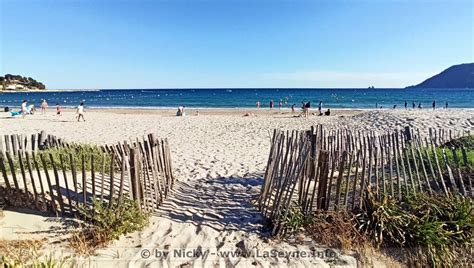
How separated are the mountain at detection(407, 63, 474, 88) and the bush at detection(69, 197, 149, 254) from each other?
191353 mm

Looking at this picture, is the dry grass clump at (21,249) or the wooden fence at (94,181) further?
the wooden fence at (94,181)

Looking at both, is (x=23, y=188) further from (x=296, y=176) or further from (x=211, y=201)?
(x=296, y=176)

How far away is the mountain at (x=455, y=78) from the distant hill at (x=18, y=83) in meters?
209

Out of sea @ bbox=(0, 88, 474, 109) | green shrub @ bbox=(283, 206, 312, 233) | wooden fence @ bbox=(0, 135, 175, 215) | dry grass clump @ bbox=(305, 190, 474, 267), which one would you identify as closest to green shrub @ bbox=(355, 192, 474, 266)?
dry grass clump @ bbox=(305, 190, 474, 267)

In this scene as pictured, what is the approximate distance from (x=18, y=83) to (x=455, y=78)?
8610 inches

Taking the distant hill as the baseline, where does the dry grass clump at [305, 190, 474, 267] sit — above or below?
below

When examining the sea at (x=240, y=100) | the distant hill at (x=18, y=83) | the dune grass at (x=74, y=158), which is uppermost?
the distant hill at (x=18, y=83)

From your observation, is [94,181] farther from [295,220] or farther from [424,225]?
[424,225]

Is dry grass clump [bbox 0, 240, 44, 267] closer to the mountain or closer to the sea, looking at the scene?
the sea

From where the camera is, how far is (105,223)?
12.7ft

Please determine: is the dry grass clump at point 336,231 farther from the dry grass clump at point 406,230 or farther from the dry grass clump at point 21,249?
the dry grass clump at point 21,249

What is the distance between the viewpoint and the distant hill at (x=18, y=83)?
110275 millimetres

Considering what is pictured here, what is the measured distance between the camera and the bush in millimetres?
3693

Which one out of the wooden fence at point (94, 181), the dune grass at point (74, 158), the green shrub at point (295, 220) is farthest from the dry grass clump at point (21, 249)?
the green shrub at point (295, 220)
